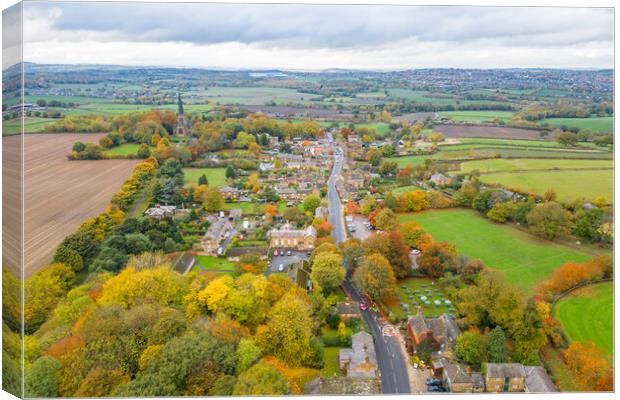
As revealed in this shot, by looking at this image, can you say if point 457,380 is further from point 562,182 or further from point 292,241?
point 562,182

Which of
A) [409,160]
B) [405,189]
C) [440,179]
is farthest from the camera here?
[409,160]

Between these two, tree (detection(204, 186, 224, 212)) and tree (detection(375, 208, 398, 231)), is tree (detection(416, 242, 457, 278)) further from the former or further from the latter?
tree (detection(204, 186, 224, 212))

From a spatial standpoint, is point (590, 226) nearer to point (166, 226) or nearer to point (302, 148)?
point (166, 226)

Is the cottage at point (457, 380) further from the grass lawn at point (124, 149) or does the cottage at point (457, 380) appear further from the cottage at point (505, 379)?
the grass lawn at point (124, 149)

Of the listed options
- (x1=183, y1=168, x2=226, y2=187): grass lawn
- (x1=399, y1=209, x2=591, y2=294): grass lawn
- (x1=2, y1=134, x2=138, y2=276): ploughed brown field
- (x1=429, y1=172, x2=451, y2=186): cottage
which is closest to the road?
(x1=399, y1=209, x2=591, y2=294): grass lawn

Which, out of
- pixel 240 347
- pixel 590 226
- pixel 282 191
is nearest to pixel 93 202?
pixel 282 191

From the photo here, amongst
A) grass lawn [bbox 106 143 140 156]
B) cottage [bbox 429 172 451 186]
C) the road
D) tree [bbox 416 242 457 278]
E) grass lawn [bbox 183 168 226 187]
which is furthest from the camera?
cottage [bbox 429 172 451 186]

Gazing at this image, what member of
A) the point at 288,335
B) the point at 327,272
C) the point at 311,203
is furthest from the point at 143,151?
the point at 288,335
